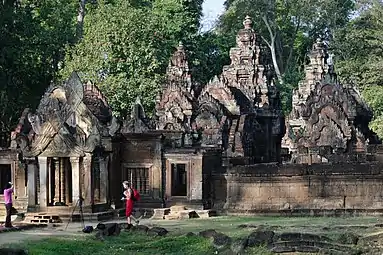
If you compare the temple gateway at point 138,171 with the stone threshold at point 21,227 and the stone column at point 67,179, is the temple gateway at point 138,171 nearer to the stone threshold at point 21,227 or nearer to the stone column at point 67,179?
the stone column at point 67,179

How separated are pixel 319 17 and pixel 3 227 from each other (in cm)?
5143

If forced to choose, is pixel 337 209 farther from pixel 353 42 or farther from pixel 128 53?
pixel 353 42

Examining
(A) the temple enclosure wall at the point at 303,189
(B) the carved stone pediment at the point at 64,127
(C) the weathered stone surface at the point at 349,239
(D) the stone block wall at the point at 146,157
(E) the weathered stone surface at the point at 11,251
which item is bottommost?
(E) the weathered stone surface at the point at 11,251

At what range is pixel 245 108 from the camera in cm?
4097

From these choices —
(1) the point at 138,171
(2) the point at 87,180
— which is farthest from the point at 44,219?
(1) the point at 138,171

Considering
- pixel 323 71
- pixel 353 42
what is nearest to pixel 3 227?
pixel 323 71

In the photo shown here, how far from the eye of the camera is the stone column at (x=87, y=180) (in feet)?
86.5

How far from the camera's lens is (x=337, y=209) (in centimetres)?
2577

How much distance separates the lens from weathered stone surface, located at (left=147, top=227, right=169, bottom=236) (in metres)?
22.2

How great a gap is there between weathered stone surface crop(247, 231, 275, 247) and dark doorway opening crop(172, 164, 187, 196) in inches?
339

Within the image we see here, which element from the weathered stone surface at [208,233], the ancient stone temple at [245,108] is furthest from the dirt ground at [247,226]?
the ancient stone temple at [245,108]

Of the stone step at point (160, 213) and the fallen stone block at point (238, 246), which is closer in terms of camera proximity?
the fallen stone block at point (238, 246)

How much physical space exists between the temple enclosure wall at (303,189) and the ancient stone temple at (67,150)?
407 centimetres

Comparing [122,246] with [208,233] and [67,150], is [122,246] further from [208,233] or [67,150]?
[67,150]
